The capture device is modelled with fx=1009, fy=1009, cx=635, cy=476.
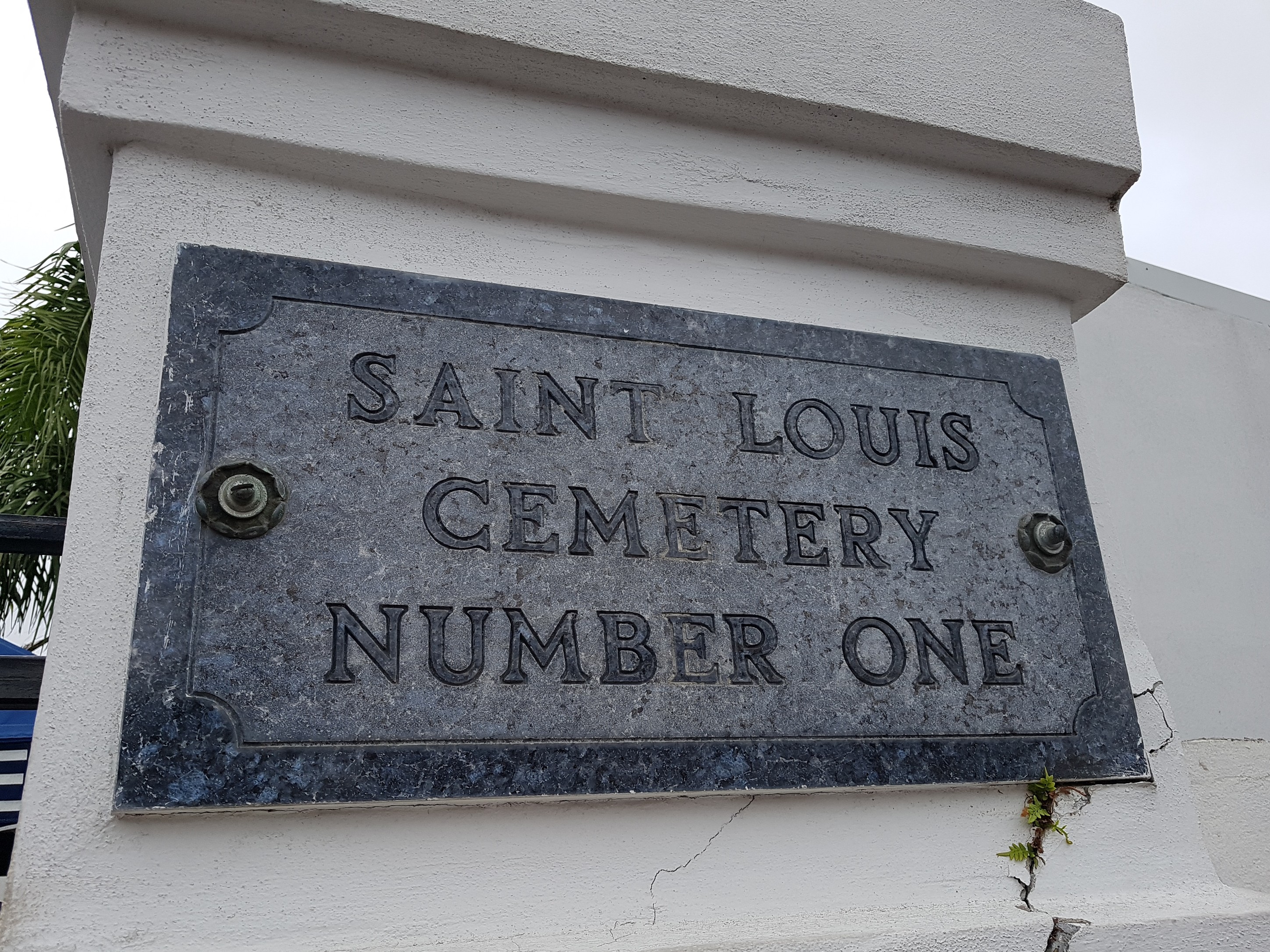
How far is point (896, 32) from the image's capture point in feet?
7.96

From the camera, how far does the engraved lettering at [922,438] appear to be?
2211mm

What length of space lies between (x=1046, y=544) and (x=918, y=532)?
30cm

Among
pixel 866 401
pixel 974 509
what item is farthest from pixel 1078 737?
pixel 866 401

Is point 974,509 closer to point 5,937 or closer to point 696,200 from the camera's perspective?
point 696,200

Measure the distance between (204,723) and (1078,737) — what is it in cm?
165

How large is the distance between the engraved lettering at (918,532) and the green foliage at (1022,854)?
554mm

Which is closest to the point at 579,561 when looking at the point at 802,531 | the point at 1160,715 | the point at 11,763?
the point at 802,531

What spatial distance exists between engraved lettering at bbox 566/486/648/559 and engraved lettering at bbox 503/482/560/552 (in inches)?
1.2

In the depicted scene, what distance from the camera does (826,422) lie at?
218 centimetres

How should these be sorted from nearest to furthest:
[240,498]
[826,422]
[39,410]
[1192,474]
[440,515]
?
[240,498] < [440,515] < [826,422] < [1192,474] < [39,410]

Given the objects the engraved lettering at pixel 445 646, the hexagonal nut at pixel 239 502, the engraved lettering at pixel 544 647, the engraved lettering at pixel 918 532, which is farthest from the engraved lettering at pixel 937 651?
the hexagonal nut at pixel 239 502

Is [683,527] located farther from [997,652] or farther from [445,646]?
[997,652]

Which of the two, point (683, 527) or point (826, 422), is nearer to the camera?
point (683, 527)

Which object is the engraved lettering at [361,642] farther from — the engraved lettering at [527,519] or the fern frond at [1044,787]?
the fern frond at [1044,787]
